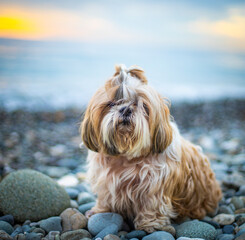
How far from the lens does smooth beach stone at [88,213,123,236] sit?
3.17m

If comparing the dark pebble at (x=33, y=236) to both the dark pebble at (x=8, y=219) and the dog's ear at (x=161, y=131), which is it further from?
the dog's ear at (x=161, y=131)

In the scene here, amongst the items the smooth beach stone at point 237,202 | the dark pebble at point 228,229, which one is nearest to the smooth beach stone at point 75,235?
the dark pebble at point 228,229

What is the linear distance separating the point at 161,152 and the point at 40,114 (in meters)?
7.69

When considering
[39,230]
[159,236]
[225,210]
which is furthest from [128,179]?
[225,210]

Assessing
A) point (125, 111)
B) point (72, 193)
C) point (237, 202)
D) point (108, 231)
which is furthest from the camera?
point (72, 193)

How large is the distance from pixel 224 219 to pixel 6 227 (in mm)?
2503

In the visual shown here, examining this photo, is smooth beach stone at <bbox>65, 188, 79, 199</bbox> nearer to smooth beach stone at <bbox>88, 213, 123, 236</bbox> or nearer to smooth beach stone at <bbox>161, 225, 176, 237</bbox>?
smooth beach stone at <bbox>88, 213, 123, 236</bbox>

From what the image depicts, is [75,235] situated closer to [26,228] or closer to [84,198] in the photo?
[26,228]

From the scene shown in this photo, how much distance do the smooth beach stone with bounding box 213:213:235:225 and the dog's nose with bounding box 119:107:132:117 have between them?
1843 millimetres

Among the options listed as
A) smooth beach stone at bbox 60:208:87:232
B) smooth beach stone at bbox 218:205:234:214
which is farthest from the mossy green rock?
smooth beach stone at bbox 218:205:234:214

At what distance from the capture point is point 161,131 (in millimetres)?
2945

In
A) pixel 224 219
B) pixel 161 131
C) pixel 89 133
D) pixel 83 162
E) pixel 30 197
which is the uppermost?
pixel 161 131

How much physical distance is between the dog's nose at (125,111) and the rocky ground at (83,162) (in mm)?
897

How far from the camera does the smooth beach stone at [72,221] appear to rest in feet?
10.8
